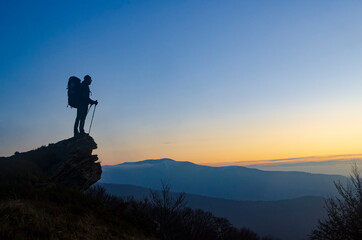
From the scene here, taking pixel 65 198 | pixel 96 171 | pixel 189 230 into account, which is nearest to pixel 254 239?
pixel 189 230

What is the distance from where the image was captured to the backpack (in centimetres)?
1525

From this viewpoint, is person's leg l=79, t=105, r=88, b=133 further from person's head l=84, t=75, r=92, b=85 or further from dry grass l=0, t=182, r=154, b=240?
dry grass l=0, t=182, r=154, b=240

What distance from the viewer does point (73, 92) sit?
49.9 ft

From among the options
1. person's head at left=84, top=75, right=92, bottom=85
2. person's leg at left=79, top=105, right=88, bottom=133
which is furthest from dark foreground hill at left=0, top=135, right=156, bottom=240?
person's head at left=84, top=75, right=92, bottom=85

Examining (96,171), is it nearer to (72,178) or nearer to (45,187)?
(72,178)

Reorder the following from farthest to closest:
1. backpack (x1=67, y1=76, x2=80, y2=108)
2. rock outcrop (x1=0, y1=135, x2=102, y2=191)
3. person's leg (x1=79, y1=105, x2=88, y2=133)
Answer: person's leg (x1=79, y1=105, x2=88, y2=133) < backpack (x1=67, y1=76, x2=80, y2=108) < rock outcrop (x1=0, y1=135, x2=102, y2=191)

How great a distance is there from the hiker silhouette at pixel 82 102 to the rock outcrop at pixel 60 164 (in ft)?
2.76

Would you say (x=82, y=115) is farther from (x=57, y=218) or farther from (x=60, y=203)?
(x=57, y=218)

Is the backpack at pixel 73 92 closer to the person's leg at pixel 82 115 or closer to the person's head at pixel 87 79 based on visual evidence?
the person's leg at pixel 82 115

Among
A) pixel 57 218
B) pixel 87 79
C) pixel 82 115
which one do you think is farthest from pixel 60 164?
pixel 57 218

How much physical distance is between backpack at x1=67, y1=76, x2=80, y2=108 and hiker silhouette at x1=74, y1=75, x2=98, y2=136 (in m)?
0.12

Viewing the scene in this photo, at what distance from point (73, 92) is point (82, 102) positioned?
0.81 meters

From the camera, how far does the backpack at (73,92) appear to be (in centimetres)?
1525

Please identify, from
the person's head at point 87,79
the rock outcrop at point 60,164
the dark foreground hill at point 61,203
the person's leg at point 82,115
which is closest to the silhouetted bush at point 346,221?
the dark foreground hill at point 61,203
